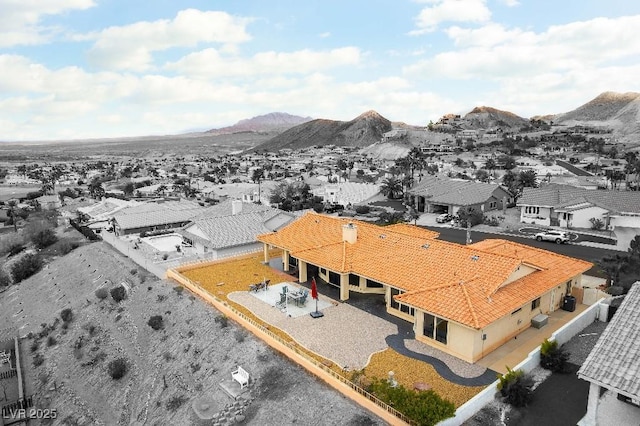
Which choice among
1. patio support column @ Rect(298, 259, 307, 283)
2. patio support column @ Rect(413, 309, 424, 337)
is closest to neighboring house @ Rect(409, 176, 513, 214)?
patio support column @ Rect(298, 259, 307, 283)

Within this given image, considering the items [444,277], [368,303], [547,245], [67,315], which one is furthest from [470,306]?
[67,315]

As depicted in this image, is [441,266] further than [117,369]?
No

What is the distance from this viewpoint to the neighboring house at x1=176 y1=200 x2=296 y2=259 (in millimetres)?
37062

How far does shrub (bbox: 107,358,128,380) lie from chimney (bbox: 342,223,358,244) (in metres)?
14.6

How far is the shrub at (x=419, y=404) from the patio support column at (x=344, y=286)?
9812 millimetres

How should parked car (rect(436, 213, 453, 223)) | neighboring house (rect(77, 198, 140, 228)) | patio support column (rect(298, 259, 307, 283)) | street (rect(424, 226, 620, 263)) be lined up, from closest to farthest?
patio support column (rect(298, 259, 307, 283)) < street (rect(424, 226, 620, 263)) < parked car (rect(436, 213, 453, 223)) < neighboring house (rect(77, 198, 140, 228))

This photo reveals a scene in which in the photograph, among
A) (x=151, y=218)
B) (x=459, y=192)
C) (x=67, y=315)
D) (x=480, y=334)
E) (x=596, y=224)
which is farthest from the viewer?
(x=459, y=192)

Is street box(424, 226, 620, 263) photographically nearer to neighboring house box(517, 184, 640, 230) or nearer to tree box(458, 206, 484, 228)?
tree box(458, 206, 484, 228)

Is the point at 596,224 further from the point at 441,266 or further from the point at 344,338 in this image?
the point at 344,338

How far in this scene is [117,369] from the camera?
25.8 metres

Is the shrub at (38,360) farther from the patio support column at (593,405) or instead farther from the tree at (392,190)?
the tree at (392,190)

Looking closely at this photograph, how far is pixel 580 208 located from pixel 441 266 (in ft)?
97.3

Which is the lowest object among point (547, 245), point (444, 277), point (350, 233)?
point (547, 245)

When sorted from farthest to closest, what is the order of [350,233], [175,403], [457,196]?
[457,196] → [350,233] → [175,403]
